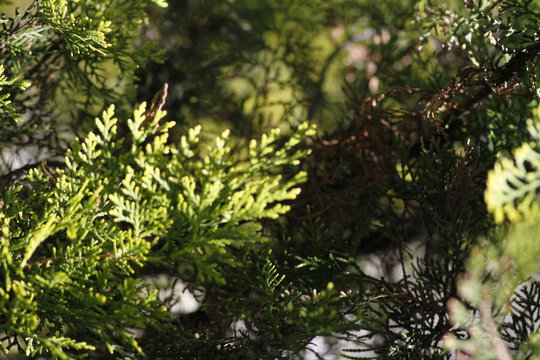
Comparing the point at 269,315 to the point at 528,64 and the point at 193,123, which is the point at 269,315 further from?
the point at 193,123

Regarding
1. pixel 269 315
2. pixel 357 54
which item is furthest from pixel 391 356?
pixel 357 54

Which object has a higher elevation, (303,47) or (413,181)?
(303,47)

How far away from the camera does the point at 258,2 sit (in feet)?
6.93

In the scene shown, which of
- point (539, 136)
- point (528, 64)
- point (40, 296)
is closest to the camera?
point (539, 136)

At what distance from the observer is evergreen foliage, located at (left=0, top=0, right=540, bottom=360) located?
2.95 ft

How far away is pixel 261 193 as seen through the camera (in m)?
0.90

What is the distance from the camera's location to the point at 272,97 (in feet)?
7.77

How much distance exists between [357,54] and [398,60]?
0.28 metres

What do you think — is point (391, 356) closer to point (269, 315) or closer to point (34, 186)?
point (269, 315)

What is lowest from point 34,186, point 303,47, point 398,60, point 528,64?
point 34,186

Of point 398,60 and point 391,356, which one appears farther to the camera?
point 398,60

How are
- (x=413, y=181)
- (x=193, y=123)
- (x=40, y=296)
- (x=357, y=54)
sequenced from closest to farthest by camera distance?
1. (x=40, y=296)
2. (x=413, y=181)
3. (x=193, y=123)
4. (x=357, y=54)

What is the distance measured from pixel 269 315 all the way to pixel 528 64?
693mm

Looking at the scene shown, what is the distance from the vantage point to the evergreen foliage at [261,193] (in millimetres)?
898
